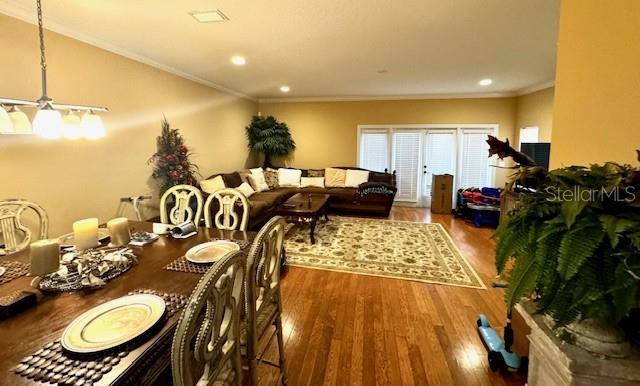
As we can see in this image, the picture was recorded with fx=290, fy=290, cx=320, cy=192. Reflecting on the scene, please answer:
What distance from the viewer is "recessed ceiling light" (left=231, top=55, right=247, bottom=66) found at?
368 cm

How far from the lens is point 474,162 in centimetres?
638

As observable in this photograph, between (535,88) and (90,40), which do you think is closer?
(90,40)

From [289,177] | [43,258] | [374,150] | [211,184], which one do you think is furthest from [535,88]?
[43,258]

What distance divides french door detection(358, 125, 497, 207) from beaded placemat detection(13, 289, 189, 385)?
6.32 meters

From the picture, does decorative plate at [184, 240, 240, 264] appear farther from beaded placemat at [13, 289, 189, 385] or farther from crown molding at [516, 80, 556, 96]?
crown molding at [516, 80, 556, 96]

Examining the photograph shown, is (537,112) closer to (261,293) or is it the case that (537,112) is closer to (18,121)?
(261,293)

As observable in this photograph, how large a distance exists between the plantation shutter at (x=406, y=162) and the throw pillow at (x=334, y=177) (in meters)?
1.31

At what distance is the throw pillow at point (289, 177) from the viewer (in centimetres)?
645

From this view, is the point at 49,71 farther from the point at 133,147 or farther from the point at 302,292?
the point at 302,292

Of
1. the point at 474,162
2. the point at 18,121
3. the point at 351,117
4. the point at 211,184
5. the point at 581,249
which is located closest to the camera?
the point at 581,249

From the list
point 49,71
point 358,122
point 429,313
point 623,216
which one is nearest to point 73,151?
point 49,71

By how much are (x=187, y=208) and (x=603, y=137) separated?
2.61 metres

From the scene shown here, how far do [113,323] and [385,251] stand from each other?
3.25 meters

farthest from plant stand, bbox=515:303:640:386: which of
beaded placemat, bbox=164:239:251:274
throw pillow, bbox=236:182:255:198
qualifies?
throw pillow, bbox=236:182:255:198
